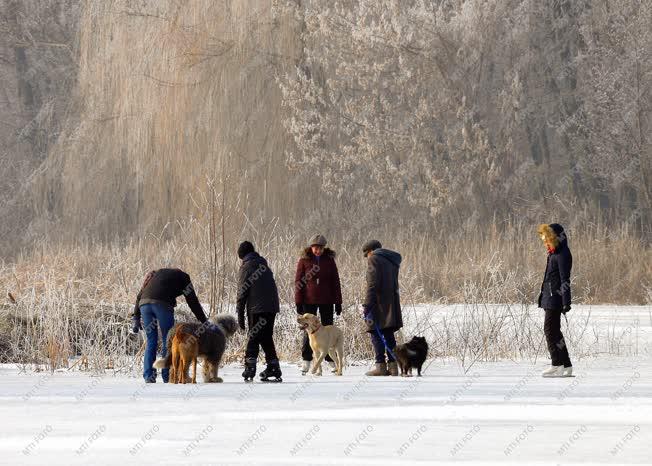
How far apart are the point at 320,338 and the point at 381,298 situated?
0.77 metres

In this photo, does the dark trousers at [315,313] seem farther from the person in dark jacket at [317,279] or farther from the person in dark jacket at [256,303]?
the person in dark jacket at [256,303]

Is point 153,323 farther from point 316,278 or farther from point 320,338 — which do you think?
point 316,278

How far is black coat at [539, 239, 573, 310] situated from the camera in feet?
47.6

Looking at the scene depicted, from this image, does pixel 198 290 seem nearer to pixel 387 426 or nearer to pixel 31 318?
pixel 31 318

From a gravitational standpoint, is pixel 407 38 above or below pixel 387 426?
above

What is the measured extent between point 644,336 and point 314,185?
43.5 feet

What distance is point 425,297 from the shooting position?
2645cm

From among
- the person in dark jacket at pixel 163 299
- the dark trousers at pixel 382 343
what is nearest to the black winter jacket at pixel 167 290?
the person in dark jacket at pixel 163 299

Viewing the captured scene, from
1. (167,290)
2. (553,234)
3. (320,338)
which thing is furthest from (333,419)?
(553,234)

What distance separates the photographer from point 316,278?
15562 millimetres

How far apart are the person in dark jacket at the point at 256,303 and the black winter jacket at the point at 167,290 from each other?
473 millimetres

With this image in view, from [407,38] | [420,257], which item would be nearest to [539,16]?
[407,38]

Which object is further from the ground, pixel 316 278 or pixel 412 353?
pixel 316 278

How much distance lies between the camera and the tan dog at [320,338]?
15156 mm
